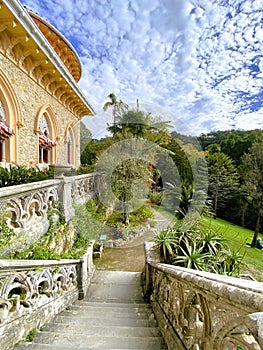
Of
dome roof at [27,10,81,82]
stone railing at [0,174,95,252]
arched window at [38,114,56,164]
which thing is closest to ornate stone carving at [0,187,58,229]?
stone railing at [0,174,95,252]

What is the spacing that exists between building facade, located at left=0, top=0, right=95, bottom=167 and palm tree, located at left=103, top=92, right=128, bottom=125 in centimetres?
470

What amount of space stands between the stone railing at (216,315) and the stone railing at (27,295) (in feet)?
5.89

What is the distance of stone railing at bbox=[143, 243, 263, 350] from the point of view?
0.90 metres

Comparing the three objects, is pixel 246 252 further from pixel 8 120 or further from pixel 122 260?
pixel 8 120

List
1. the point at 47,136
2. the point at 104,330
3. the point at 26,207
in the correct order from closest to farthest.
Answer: the point at 104,330, the point at 26,207, the point at 47,136

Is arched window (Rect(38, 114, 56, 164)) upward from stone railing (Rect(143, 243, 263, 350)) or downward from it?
upward

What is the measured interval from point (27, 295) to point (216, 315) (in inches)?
87.1

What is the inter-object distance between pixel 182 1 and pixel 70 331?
997 centimetres

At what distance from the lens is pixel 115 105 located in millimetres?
16188

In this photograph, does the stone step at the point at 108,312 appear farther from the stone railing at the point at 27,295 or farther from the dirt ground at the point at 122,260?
the dirt ground at the point at 122,260

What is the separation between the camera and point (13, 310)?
207cm

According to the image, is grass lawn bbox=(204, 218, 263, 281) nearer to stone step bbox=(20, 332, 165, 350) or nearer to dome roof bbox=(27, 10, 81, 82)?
stone step bbox=(20, 332, 165, 350)

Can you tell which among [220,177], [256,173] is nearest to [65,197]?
[256,173]

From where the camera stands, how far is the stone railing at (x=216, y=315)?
896 millimetres
